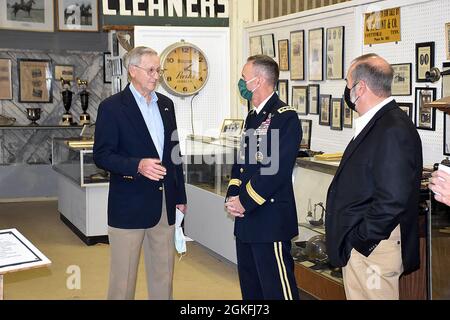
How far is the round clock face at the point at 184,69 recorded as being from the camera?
672cm

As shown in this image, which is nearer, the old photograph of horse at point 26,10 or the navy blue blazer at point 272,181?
the navy blue blazer at point 272,181

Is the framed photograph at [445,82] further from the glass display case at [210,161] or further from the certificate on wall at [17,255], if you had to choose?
the certificate on wall at [17,255]

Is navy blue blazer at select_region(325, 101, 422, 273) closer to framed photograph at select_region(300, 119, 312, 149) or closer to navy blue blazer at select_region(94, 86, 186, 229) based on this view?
navy blue blazer at select_region(94, 86, 186, 229)

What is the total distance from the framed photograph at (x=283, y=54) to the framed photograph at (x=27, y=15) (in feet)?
17.5

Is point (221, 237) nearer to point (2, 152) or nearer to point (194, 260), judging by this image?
point (194, 260)

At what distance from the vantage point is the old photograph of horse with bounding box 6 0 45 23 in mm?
9984

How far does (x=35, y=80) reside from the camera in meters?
10.5

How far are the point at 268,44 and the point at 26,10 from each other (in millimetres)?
5206

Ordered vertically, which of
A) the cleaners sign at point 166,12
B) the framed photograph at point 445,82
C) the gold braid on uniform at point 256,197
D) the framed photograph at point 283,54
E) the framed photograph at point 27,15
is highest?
the framed photograph at point 27,15

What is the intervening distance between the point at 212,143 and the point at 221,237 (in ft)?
2.87

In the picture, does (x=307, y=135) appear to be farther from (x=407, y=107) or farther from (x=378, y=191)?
(x=378, y=191)

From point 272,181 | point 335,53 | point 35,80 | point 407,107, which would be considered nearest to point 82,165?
point 335,53

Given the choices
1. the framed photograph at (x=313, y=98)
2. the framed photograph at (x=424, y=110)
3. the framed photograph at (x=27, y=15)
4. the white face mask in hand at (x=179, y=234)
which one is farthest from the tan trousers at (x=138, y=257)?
the framed photograph at (x=27, y=15)

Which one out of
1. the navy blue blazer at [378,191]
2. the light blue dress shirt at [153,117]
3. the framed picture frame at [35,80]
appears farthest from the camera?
the framed picture frame at [35,80]
